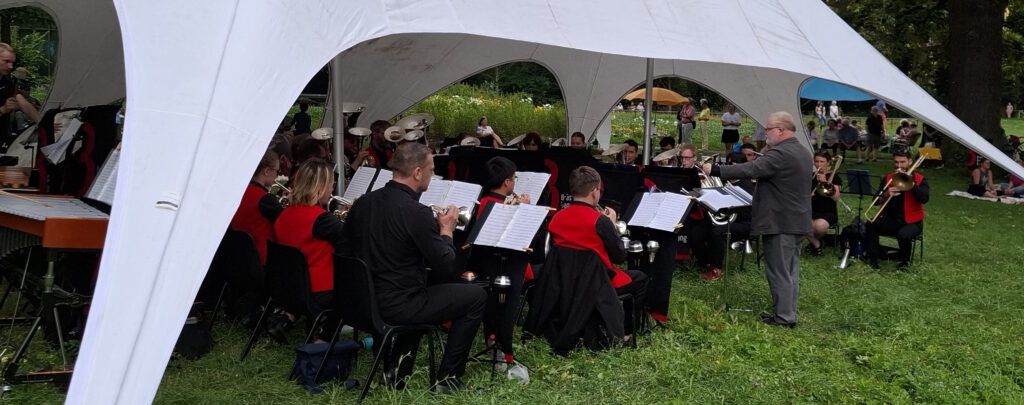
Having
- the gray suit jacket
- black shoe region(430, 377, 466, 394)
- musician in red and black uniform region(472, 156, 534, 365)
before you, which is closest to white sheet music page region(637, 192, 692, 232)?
the gray suit jacket

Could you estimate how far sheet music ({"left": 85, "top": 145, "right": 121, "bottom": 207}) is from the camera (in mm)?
6221

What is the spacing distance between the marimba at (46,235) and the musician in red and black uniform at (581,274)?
9.33 feet

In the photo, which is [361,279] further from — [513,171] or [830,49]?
[830,49]

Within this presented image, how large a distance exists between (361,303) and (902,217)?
7411mm

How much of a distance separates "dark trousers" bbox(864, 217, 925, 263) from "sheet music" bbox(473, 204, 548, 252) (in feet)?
19.8

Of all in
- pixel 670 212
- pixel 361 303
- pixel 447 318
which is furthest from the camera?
pixel 670 212

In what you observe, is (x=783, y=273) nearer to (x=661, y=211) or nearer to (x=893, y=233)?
(x=661, y=211)

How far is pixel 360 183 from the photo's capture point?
8.36m

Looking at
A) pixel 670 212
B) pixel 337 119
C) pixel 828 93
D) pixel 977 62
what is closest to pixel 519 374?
pixel 670 212

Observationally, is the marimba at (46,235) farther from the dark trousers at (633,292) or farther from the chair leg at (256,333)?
the dark trousers at (633,292)

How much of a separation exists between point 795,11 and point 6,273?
23.1 feet

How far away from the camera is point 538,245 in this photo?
7230mm

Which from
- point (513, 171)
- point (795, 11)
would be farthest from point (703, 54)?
point (513, 171)

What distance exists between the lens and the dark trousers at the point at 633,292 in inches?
260
